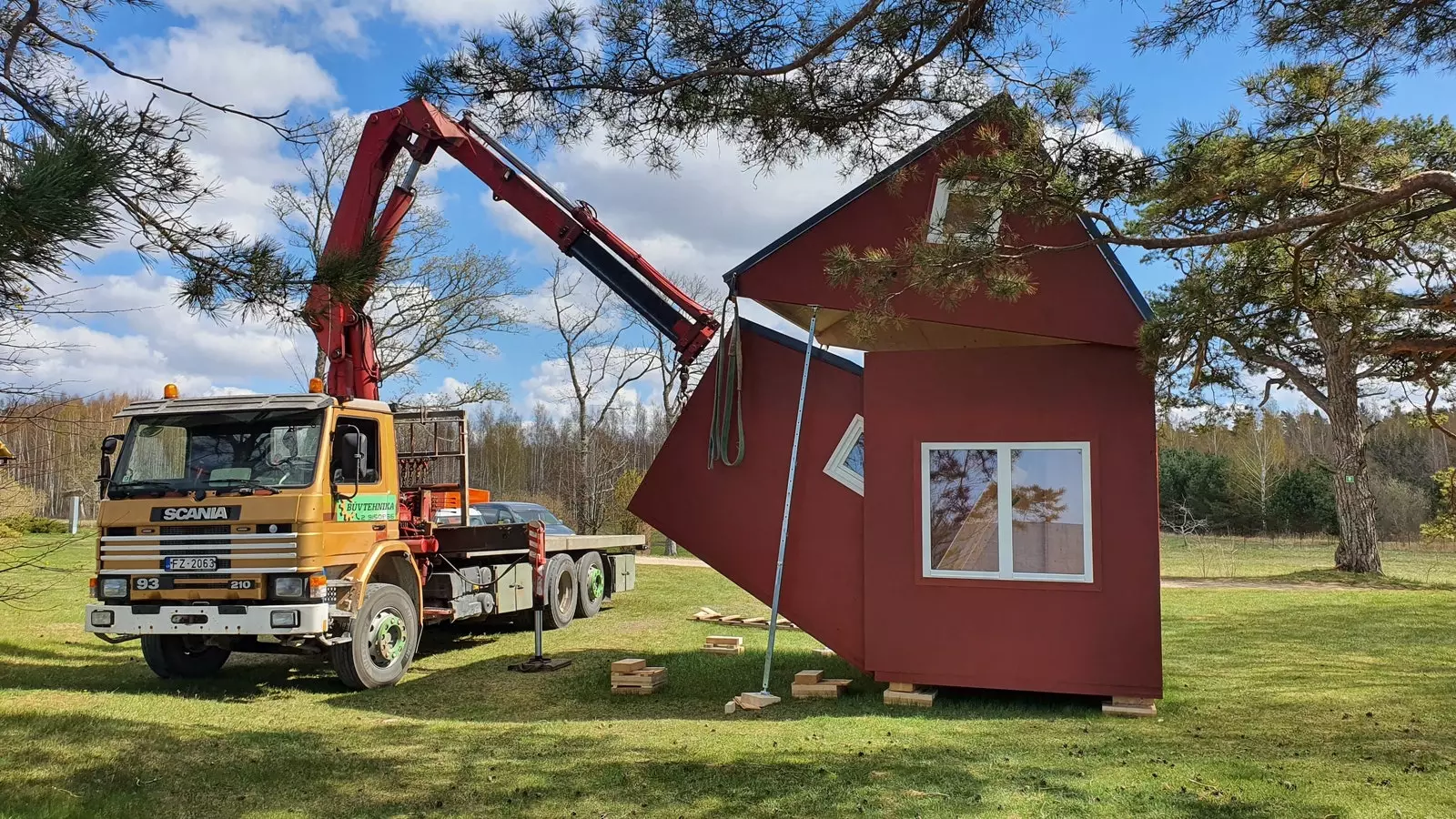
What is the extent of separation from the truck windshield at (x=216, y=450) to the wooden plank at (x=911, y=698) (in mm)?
5036

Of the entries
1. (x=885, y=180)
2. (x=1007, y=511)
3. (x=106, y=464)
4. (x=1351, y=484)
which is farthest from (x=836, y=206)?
(x=1351, y=484)

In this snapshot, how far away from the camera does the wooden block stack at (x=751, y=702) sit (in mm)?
7559

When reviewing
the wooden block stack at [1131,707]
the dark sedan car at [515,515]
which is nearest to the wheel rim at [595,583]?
the dark sedan car at [515,515]

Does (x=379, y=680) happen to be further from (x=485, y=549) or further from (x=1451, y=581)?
(x=1451, y=581)

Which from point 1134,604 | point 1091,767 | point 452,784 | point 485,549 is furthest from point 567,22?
point 485,549

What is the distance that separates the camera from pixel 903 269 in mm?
5691

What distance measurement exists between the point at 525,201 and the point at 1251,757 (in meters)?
8.12

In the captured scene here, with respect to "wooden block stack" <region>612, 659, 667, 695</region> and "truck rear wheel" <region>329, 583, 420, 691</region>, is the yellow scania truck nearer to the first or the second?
"truck rear wheel" <region>329, 583, 420, 691</region>

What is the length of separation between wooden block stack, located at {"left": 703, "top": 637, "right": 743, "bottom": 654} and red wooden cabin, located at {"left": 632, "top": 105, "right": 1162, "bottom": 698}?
7.19 feet

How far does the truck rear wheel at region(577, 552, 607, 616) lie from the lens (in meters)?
13.7

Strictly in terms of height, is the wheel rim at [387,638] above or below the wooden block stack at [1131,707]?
above

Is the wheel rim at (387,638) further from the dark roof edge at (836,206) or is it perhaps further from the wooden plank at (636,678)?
the dark roof edge at (836,206)

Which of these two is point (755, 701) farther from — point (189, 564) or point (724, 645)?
point (189, 564)

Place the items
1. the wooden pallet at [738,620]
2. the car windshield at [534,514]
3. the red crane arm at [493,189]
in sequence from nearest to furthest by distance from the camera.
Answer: the red crane arm at [493,189] < the wooden pallet at [738,620] < the car windshield at [534,514]
